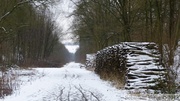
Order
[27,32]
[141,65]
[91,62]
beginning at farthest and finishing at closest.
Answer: [27,32], [91,62], [141,65]

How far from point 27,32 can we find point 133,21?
3304cm

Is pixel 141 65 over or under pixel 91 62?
over

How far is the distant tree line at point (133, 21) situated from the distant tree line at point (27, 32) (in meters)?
5.66

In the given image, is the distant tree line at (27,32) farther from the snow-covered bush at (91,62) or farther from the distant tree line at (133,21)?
the snow-covered bush at (91,62)

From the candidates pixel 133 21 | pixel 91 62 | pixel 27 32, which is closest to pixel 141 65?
pixel 133 21

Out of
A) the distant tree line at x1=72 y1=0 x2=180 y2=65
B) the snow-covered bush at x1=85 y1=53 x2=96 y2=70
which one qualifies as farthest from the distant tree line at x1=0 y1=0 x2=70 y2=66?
the snow-covered bush at x1=85 y1=53 x2=96 y2=70

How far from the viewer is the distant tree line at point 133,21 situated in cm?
1728

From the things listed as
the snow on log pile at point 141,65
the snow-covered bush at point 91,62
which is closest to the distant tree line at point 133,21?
the snow on log pile at point 141,65

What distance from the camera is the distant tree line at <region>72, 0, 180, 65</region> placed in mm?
17281

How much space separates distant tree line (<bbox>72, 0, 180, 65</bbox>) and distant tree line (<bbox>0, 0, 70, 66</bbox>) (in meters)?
5.66

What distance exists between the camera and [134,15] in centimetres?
2420

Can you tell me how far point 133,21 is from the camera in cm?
2450

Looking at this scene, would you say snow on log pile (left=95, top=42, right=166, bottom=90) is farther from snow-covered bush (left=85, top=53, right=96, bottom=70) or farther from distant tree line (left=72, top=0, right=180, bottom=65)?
snow-covered bush (left=85, top=53, right=96, bottom=70)

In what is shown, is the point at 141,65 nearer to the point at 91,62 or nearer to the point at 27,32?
the point at 91,62
